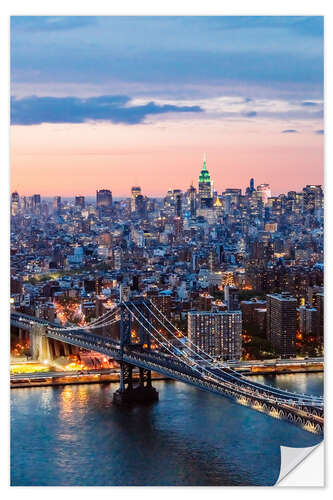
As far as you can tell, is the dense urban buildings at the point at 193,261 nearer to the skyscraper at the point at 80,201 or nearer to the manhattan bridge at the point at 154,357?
the skyscraper at the point at 80,201

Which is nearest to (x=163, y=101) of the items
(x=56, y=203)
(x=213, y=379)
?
(x=56, y=203)

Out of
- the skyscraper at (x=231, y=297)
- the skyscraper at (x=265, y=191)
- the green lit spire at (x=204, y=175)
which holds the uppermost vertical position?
the green lit spire at (x=204, y=175)

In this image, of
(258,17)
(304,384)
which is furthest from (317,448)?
(304,384)

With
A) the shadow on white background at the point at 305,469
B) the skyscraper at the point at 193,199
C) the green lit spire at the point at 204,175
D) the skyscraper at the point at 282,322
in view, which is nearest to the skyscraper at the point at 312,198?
the green lit spire at the point at 204,175

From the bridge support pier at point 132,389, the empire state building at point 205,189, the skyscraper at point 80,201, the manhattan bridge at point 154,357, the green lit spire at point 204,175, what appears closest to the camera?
the manhattan bridge at point 154,357

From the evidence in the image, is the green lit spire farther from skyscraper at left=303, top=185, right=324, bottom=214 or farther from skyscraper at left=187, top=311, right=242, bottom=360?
skyscraper at left=187, top=311, right=242, bottom=360
